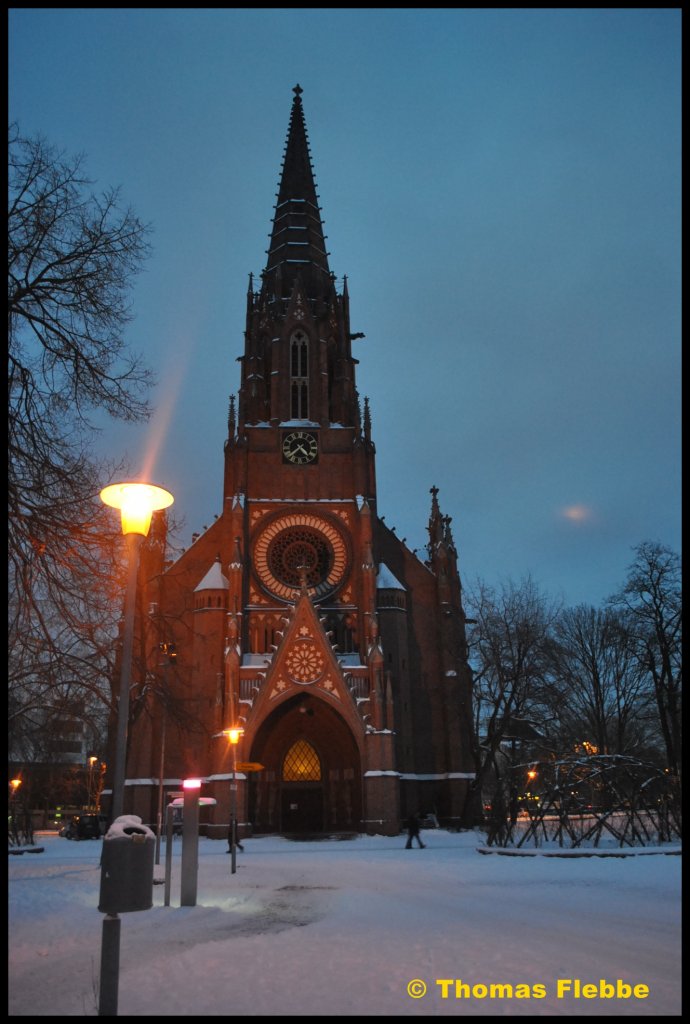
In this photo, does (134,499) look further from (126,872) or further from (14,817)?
(14,817)

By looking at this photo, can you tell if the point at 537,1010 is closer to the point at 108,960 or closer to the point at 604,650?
the point at 108,960

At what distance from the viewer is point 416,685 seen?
1656 inches

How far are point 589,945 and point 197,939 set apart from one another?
4.76 metres

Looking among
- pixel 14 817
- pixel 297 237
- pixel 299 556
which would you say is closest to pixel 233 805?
pixel 14 817

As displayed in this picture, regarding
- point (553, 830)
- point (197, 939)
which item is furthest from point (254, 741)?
point (197, 939)

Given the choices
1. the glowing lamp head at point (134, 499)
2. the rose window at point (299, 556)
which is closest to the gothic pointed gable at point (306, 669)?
the rose window at point (299, 556)

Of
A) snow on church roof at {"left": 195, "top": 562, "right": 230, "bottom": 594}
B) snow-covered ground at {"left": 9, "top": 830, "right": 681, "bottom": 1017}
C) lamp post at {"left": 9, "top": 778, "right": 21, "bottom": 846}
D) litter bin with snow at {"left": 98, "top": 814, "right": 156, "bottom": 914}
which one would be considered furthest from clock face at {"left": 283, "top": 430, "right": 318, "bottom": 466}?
litter bin with snow at {"left": 98, "top": 814, "right": 156, "bottom": 914}

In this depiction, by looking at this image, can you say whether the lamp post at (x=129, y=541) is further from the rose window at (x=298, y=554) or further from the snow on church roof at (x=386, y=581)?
the snow on church roof at (x=386, y=581)

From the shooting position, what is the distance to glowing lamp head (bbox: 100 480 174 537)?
313 inches

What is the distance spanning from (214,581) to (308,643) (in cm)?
658

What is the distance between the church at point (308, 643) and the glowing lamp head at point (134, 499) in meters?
27.3

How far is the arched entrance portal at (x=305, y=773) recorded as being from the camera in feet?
127

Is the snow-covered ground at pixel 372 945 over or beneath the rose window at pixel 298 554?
beneath

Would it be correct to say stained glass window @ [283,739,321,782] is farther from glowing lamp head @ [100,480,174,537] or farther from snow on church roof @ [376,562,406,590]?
glowing lamp head @ [100,480,174,537]
